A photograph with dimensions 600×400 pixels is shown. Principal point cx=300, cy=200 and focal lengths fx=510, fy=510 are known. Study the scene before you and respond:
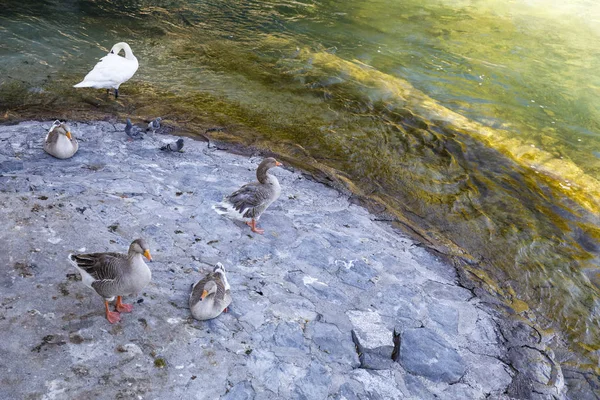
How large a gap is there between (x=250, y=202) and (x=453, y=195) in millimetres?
4281

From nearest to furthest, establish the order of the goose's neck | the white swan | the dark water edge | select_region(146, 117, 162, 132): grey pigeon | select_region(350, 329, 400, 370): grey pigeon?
select_region(350, 329, 400, 370): grey pigeon → the dark water edge → the goose's neck → select_region(146, 117, 162, 132): grey pigeon → the white swan

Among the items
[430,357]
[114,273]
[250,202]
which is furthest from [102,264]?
[430,357]

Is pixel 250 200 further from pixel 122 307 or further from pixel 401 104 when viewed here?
pixel 401 104

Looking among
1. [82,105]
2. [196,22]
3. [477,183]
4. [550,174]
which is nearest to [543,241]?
[477,183]

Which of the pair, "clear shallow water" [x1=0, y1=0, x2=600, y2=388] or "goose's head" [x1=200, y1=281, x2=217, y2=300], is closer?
"goose's head" [x1=200, y1=281, x2=217, y2=300]

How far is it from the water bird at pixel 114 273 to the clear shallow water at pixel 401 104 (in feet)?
15.8

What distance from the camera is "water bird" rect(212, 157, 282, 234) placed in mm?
7152

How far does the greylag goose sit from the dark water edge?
3719 millimetres

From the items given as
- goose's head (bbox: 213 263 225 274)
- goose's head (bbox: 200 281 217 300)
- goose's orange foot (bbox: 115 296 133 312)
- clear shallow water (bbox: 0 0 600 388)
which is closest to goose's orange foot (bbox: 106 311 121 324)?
goose's orange foot (bbox: 115 296 133 312)

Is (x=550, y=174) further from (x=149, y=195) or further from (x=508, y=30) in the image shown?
(x=508, y=30)

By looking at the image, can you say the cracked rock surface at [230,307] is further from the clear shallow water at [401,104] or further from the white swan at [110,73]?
the white swan at [110,73]

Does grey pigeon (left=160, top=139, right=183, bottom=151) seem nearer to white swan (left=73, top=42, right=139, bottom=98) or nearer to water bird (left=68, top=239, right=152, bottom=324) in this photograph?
white swan (left=73, top=42, right=139, bottom=98)

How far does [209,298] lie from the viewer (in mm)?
5266

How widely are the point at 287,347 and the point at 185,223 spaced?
8.15ft
